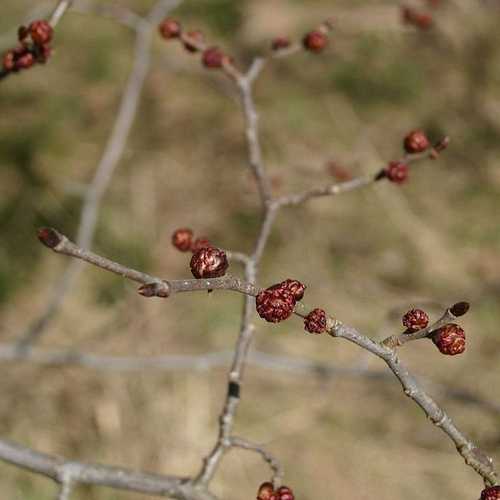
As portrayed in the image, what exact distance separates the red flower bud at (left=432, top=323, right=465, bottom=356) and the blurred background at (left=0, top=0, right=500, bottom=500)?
67.8 inches

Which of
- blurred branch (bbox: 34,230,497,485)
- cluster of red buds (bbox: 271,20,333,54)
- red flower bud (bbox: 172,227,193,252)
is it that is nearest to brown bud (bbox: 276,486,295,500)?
blurred branch (bbox: 34,230,497,485)

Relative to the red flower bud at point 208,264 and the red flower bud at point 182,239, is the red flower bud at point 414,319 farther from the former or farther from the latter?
the red flower bud at point 182,239

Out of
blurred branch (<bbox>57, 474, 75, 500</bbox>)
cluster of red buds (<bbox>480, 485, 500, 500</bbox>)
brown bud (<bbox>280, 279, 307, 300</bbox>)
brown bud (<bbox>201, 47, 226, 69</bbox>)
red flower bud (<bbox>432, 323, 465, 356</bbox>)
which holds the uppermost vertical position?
brown bud (<bbox>201, 47, 226, 69</bbox>)

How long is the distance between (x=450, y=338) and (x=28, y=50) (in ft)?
4.05

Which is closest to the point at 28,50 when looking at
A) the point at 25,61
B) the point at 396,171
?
the point at 25,61

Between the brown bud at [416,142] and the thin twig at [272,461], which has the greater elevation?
the brown bud at [416,142]

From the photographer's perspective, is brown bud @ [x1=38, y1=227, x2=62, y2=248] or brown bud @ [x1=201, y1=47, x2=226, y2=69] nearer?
brown bud @ [x1=38, y1=227, x2=62, y2=248]

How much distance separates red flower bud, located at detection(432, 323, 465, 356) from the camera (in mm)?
1205

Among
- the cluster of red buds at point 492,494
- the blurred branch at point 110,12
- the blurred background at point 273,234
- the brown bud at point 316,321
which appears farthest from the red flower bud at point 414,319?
the blurred branch at point 110,12

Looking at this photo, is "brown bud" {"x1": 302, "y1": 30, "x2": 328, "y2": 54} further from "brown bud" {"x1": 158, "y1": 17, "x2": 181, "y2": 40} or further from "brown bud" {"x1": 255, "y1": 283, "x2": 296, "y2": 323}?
"brown bud" {"x1": 255, "y1": 283, "x2": 296, "y2": 323}

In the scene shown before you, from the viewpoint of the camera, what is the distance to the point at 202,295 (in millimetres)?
4312

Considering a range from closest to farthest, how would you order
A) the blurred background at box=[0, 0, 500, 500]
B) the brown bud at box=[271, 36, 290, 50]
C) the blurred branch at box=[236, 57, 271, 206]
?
the blurred branch at box=[236, 57, 271, 206], the brown bud at box=[271, 36, 290, 50], the blurred background at box=[0, 0, 500, 500]

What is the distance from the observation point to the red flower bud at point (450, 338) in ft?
3.95

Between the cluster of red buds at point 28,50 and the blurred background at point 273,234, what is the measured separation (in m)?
1.36
